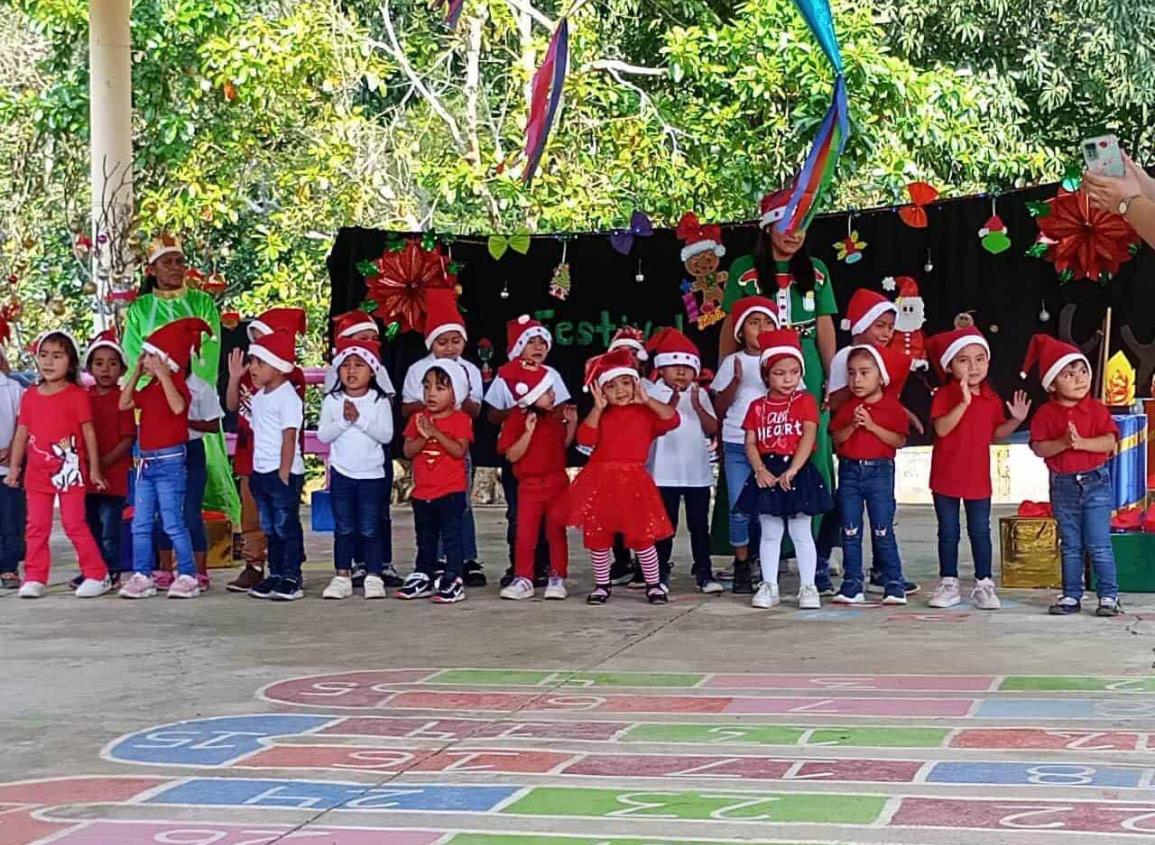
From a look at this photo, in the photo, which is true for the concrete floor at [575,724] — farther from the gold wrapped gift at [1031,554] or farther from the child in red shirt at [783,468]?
the gold wrapped gift at [1031,554]

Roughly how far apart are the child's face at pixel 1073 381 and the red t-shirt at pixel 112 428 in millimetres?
4705

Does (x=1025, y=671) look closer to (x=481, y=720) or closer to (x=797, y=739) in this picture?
(x=797, y=739)

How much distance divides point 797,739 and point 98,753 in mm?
2130

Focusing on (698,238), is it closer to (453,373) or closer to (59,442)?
(453,373)

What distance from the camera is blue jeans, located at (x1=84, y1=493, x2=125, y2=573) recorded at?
934cm

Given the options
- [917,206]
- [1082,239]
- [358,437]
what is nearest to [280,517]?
[358,437]

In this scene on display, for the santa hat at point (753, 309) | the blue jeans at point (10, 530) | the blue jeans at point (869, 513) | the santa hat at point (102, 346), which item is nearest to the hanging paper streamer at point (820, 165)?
the santa hat at point (753, 309)

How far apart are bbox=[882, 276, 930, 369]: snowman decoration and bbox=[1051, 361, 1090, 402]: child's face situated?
1306 millimetres

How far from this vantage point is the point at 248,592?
916 cm

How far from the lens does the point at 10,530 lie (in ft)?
31.4

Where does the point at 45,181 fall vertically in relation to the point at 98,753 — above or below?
above

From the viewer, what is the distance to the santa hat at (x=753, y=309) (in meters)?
8.64

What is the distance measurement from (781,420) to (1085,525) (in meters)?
1.44

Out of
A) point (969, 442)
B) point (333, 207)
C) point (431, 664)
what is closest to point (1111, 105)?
point (333, 207)
